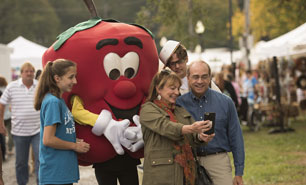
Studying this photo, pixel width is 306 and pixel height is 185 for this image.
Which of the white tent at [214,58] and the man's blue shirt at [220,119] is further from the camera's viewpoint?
the white tent at [214,58]

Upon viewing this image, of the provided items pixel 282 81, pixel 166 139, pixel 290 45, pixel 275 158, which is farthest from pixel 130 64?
pixel 282 81

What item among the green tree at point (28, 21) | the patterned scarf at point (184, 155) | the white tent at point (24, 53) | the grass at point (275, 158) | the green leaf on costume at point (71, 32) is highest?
the green tree at point (28, 21)

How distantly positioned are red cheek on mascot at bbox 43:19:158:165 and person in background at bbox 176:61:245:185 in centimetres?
54

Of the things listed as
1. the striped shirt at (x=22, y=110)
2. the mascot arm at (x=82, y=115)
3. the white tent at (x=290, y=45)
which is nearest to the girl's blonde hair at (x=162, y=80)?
the mascot arm at (x=82, y=115)

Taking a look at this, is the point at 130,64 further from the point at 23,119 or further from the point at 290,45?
the point at 290,45

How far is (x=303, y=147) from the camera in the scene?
1070 centimetres

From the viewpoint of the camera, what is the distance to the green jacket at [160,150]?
3684mm

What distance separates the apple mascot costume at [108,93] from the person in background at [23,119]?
2.81 meters

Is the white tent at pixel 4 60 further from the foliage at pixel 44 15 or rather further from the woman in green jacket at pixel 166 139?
the foliage at pixel 44 15

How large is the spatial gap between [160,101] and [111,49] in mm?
890

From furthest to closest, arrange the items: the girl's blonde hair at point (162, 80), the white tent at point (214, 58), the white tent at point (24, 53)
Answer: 1. the white tent at point (214, 58)
2. the white tent at point (24, 53)
3. the girl's blonde hair at point (162, 80)

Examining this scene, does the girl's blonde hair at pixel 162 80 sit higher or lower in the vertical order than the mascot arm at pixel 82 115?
higher

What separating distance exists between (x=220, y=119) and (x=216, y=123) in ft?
0.17

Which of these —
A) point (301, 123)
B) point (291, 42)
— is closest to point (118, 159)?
point (291, 42)
